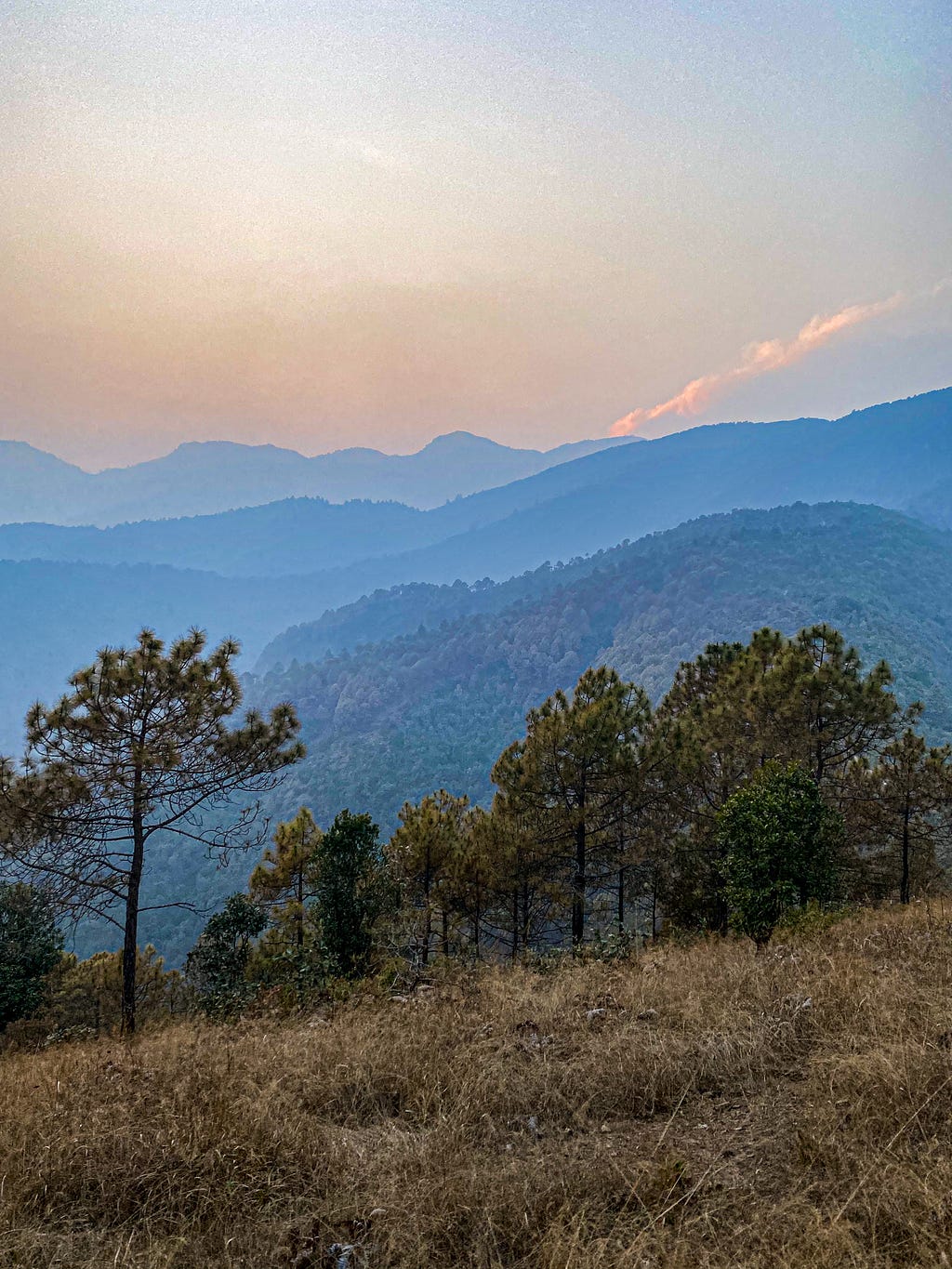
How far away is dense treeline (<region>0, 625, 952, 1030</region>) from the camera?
12.2 meters

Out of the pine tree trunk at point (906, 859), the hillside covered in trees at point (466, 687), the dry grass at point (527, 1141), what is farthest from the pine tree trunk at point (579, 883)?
the hillside covered in trees at point (466, 687)

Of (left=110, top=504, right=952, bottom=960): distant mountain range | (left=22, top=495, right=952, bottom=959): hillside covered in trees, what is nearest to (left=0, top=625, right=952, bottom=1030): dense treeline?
(left=22, top=495, right=952, bottom=959): hillside covered in trees

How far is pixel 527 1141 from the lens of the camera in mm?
3715

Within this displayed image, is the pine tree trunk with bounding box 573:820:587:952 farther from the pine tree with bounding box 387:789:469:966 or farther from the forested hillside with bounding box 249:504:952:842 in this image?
the forested hillside with bounding box 249:504:952:842

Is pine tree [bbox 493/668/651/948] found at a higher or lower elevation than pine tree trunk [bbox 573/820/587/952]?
higher

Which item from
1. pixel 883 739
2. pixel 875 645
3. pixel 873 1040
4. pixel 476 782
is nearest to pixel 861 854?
pixel 883 739

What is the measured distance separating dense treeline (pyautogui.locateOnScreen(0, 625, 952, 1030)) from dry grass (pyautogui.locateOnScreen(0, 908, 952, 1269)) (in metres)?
6.82

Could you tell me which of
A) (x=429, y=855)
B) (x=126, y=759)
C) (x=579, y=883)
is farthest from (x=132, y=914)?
(x=579, y=883)

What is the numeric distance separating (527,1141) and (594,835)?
610 inches

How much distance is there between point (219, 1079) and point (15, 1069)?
3060 millimetres

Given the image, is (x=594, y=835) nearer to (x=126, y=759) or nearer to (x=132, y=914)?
(x=132, y=914)

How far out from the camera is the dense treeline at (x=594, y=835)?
12.2 metres

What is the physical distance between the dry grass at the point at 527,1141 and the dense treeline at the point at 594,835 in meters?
6.82

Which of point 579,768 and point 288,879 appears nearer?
point 579,768
